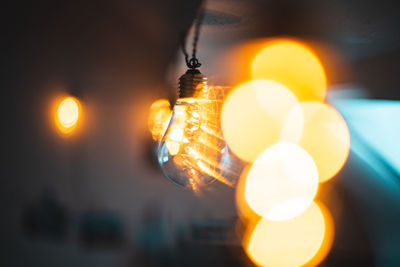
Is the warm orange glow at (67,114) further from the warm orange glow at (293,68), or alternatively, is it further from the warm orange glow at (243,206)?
the warm orange glow at (243,206)

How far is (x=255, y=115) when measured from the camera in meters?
2.79

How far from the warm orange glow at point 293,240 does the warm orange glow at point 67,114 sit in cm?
145

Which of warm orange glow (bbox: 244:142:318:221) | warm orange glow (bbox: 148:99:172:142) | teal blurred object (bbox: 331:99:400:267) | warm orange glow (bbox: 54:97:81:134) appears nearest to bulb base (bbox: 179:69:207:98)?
warm orange glow (bbox: 148:99:172:142)

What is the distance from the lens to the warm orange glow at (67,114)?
1.92 m

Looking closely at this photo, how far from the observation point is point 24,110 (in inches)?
64.9

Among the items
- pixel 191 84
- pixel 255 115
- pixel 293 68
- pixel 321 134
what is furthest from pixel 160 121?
pixel 321 134

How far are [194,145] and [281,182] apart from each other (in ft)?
7.26

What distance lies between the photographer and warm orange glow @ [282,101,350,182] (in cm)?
261

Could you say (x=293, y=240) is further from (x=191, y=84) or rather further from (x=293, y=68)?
(x=191, y=84)

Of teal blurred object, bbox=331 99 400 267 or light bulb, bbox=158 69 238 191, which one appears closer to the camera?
light bulb, bbox=158 69 238 191

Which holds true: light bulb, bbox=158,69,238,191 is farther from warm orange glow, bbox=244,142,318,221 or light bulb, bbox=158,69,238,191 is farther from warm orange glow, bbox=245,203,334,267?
warm orange glow, bbox=244,142,318,221

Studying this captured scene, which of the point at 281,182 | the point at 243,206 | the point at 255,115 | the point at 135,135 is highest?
the point at 255,115

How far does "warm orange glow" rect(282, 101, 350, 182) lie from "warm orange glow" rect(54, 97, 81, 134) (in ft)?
5.52

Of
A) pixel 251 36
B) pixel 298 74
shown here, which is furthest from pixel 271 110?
pixel 251 36
